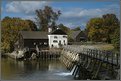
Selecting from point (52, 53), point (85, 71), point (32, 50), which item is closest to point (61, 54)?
point (52, 53)

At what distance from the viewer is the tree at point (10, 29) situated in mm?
41688

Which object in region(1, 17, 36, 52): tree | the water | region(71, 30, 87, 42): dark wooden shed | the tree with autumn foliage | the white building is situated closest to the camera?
the water

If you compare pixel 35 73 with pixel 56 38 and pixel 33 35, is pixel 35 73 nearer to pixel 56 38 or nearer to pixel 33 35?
pixel 33 35

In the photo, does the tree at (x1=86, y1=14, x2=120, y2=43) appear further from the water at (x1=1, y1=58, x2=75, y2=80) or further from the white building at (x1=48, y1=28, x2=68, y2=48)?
the water at (x1=1, y1=58, x2=75, y2=80)

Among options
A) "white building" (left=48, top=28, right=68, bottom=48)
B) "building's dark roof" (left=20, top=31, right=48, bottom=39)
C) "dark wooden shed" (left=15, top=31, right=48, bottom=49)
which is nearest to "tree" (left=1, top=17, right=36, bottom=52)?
"dark wooden shed" (left=15, top=31, right=48, bottom=49)

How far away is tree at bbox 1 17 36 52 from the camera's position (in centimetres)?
4169

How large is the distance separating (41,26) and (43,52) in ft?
41.7

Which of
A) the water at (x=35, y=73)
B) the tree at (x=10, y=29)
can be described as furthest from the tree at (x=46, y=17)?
the water at (x=35, y=73)

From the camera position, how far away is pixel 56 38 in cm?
4556

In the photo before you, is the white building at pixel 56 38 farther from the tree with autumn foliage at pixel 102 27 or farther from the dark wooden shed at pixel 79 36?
the dark wooden shed at pixel 79 36

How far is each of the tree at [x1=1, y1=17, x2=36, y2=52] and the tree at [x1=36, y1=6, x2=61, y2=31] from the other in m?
3.54

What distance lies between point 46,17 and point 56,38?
21.9 feet

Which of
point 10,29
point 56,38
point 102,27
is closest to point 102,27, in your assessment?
point 102,27

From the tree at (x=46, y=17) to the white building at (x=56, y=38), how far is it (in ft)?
17.7
